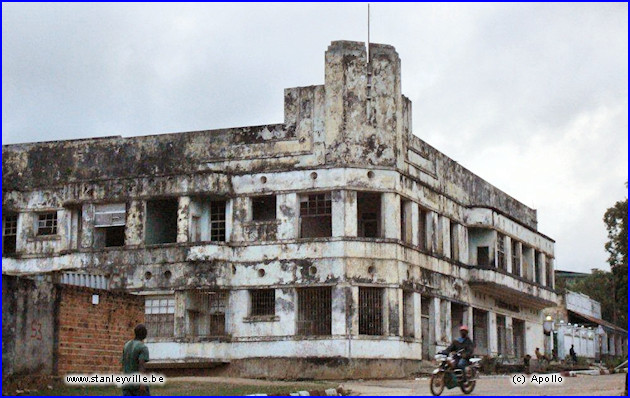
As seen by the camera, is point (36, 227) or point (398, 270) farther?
point (36, 227)

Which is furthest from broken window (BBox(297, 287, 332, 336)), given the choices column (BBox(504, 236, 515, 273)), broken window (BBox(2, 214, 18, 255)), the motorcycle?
the motorcycle

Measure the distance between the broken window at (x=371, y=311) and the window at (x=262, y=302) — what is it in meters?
3.11

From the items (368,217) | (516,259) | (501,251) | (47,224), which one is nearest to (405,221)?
(368,217)

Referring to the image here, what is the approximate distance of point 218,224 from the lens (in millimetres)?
37062

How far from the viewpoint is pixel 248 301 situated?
117ft

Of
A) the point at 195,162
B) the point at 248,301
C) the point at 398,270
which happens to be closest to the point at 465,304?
the point at 398,270

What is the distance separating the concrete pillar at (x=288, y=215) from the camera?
35562mm

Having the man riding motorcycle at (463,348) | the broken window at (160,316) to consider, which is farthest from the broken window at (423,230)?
the man riding motorcycle at (463,348)

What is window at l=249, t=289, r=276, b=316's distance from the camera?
35.5 meters

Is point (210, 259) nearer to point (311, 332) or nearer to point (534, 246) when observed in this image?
point (311, 332)

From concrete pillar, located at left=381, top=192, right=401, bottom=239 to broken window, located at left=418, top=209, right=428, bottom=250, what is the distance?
308cm

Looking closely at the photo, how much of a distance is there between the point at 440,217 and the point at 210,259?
963 cm

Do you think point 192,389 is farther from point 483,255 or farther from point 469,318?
point 483,255

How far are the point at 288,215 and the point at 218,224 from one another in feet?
9.64
